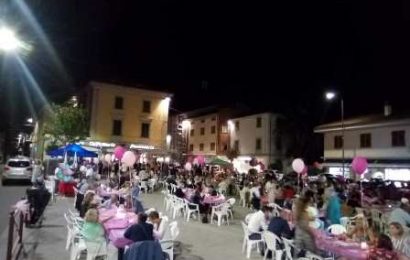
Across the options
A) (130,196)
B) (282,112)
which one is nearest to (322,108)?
(282,112)

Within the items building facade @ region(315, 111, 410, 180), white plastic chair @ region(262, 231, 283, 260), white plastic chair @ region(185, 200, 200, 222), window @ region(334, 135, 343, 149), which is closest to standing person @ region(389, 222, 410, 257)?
white plastic chair @ region(262, 231, 283, 260)

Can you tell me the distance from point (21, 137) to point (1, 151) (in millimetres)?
34113

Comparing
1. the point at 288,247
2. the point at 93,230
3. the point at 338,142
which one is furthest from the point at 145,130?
the point at 288,247

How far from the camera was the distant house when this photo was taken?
3099 centimetres

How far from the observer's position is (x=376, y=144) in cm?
3362

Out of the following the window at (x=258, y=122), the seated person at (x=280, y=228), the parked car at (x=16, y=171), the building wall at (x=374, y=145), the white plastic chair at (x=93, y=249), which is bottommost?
the white plastic chair at (x=93, y=249)

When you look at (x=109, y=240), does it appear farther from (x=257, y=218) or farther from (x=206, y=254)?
(x=257, y=218)

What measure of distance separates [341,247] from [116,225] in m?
4.35

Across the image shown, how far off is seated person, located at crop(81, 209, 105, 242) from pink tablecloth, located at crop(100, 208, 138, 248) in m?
0.25

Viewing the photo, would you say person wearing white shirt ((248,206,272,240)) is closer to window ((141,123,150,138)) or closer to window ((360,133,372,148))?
window ((360,133,372,148))

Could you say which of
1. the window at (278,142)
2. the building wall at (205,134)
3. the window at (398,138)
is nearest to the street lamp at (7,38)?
the window at (398,138)

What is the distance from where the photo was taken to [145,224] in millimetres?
7516

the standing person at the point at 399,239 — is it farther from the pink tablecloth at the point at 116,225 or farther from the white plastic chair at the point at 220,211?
the white plastic chair at the point at 220,211

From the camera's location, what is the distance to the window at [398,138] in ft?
102
